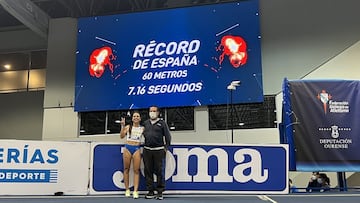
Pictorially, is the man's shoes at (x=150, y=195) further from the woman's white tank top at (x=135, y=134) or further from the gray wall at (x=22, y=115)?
the gray wall at (x=22, y=115)

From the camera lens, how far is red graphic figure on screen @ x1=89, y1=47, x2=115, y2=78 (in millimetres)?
13431

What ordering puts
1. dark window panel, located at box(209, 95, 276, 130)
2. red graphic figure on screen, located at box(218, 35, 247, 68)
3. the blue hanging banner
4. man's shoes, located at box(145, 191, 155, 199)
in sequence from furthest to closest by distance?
red graphic figure on screen, located at box(218, 35, 247, 68) → dark window panel, located at box(209, 95, 276, 130) → the blue hanging banner → man's shoes, located at box(145, 191, 155, 199)

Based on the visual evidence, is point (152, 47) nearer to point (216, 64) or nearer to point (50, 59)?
point (216, 64)

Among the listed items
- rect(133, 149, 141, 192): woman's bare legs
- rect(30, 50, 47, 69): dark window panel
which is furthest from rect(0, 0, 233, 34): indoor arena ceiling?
rect(133, 149, 141, 192): woman's bare legs

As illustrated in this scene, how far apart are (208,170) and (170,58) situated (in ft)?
22.5

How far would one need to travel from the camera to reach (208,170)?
6.79m

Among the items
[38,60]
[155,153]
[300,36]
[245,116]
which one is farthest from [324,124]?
[38,60]

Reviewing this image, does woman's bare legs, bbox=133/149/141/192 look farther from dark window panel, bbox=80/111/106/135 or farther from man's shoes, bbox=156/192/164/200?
dark window panel, bbox=80/111/106/135

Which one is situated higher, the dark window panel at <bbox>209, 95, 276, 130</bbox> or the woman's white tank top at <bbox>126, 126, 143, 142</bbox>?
the dark window panel at <bbox>209, 95, 276, 130</bbox>

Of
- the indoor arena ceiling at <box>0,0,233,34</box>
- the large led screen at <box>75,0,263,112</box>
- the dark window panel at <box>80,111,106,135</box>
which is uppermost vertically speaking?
the indoor arena ceiling at <box>0,0,233,34</box>

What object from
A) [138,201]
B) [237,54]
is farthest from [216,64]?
[138,201]

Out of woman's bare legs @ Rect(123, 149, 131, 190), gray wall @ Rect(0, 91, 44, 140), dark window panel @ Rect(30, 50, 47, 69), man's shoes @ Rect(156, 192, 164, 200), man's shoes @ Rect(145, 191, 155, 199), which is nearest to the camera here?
man's shoes @ Rect(156, 192, 164, 200)

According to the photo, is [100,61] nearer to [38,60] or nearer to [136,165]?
[38,60]

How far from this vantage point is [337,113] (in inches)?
300
